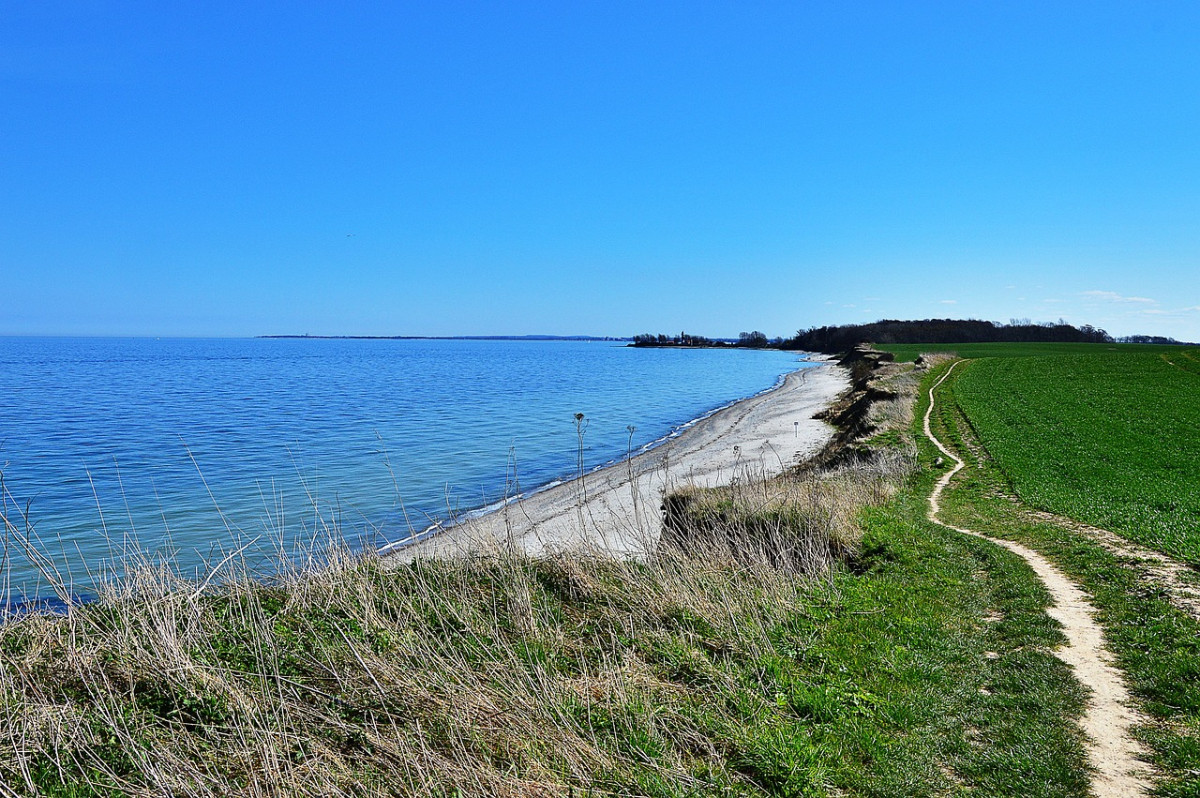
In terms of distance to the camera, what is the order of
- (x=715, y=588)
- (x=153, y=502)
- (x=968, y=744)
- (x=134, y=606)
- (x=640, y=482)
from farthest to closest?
(x=640, y=482)
(x=153, y=502)
(x=715, y=588)
(x=134, y=606)
(x=968, y=744)

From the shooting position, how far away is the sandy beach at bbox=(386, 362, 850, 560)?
44.2 ft

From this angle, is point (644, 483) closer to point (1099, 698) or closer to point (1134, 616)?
point (1134, 616)

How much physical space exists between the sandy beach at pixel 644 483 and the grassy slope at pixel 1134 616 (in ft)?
19.0

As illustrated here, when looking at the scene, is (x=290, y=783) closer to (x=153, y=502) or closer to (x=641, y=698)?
(x=641, y=698)

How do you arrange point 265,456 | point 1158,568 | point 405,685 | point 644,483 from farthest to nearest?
point 265,456 < point 644,483 < point 1158,568 < point 405,685

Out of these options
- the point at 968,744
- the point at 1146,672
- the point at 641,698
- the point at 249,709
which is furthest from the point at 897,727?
the point at 249,709

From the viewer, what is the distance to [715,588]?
9273 millimetres

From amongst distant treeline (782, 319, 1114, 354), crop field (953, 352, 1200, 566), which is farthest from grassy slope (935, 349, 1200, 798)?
distant treeline (782, 319, 1114, 354)

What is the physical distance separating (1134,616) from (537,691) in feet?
26.8

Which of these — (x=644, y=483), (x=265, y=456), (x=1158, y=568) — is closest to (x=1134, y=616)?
(x=1158, y=568)

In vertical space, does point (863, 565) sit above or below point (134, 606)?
below

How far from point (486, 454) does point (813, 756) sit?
29678 mm

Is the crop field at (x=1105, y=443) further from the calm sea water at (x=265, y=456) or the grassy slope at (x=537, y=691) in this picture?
the calm sea water at (x=265, y=456)

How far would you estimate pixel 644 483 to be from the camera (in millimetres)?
26938
